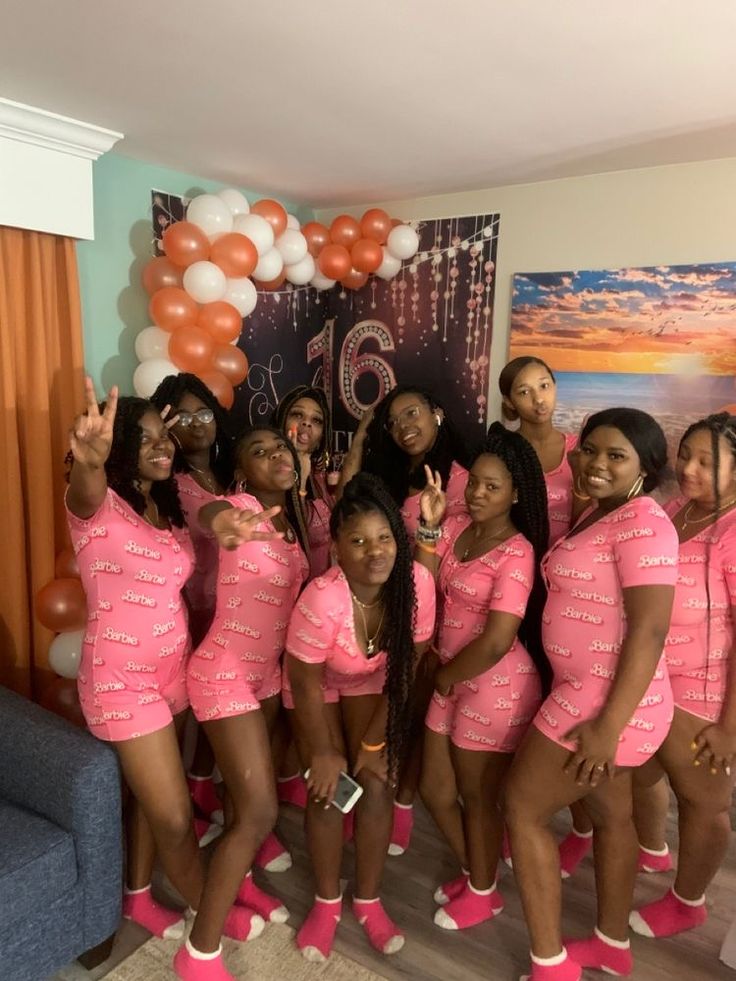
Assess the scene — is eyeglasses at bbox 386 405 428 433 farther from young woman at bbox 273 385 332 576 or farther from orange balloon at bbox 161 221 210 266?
orange balloon at bbox 161 221 210 266

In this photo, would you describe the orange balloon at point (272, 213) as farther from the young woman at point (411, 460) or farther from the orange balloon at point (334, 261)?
the young woman at point (411, 460)

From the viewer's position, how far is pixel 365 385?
3871mm

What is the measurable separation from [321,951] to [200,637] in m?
1.04

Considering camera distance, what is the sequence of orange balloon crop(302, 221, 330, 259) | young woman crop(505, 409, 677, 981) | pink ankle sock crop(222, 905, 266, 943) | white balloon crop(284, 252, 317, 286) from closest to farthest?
young woman crop(505, 409, 677, 981) < pink ankle sock crop(222, 905, 266, 943) < white balloon crop(284, 252, 317, 286) < orange balloon crop(302, 221, 330, 259)

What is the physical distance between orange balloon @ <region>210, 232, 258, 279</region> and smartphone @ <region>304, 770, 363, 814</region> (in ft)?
6.18

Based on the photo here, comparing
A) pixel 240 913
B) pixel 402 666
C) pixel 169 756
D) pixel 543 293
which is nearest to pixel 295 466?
pixel 402 666

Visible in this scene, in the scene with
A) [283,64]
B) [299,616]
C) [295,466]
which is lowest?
[299,616]

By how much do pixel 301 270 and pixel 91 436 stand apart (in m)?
1.83

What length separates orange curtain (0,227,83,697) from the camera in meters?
2.46

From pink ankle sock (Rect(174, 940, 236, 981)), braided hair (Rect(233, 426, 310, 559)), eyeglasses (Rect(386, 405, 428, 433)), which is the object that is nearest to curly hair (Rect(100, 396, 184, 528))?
braided hair (Rect(233, 426, 310, 559))

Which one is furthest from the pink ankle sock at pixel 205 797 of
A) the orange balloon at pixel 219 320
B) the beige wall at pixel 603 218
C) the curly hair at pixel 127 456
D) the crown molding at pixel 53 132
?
the crown molding at pixel 53 132

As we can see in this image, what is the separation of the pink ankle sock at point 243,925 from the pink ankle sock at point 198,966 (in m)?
0.21

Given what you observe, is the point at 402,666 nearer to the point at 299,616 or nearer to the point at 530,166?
the point at 299,616

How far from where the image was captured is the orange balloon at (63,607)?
7.91 feet
